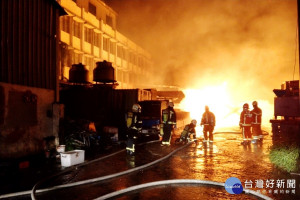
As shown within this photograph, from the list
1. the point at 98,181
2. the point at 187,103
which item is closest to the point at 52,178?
the point at 98,181

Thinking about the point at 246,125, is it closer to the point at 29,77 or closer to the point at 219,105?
the point at 29,77

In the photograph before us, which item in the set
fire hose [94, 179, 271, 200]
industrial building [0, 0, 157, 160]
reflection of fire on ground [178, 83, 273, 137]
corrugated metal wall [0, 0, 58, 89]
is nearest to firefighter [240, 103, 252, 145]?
fire hose [94, 179, 271, 200]

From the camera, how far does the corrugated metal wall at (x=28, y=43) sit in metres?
8.17

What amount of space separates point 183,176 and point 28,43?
287 inches

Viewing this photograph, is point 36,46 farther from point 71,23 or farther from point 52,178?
point 71,23

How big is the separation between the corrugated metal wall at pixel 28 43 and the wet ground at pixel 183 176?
13.4 ft

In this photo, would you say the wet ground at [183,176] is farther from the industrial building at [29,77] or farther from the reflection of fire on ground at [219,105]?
the reflection of fire on ground at [219,105]

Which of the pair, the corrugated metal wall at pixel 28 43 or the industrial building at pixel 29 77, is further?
the corrugated metal wall at pixel 28 43

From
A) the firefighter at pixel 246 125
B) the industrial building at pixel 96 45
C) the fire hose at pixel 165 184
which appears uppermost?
the industrial building at pixel 96 45

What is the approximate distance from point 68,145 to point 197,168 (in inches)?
200

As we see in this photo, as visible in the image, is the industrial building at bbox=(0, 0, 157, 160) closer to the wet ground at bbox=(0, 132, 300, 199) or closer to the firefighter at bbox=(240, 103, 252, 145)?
the wet ground at bbox=(0, 132, 300, 199)

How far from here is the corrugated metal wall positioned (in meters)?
8.17

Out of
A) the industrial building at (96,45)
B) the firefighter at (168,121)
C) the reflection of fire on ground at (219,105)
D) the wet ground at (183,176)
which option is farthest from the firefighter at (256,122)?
the industrial building at (96,45)

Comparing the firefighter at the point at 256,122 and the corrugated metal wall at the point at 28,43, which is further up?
the corrugated metal wall at the point at 28,43
